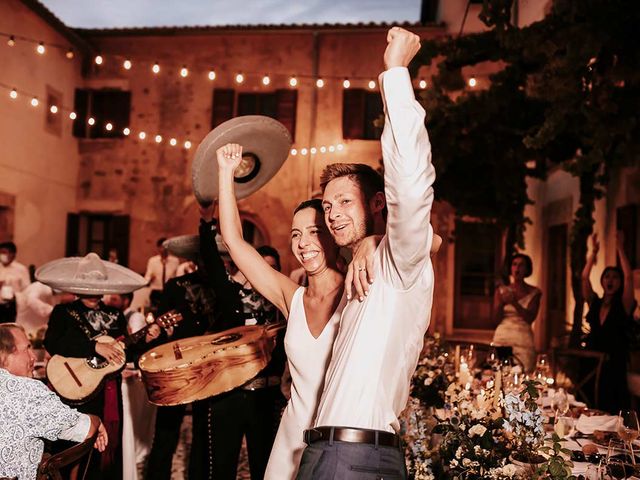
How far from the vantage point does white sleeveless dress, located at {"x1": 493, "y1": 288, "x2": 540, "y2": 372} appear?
686 cm

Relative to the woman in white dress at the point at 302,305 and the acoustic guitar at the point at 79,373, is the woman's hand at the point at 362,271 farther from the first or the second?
the acoustic guitar at the point at 79,373

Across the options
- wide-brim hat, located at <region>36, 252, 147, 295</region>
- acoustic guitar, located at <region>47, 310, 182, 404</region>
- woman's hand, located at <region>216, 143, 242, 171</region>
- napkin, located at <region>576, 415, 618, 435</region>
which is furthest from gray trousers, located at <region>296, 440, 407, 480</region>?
wide-brim hat, located at <region>36, 252, 147, 295</region>

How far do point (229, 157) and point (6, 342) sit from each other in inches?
56.8

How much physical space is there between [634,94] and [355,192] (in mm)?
4846

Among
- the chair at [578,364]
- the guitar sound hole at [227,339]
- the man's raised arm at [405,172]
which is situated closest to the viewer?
the man's raised arm at [405,172]

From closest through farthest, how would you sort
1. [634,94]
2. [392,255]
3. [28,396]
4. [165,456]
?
[392,255] < [28,396] < [165,456] < [634,94]

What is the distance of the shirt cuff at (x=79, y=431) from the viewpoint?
3209mm

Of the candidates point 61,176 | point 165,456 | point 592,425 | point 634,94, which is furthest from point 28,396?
point 61,176

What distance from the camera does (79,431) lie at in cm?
325

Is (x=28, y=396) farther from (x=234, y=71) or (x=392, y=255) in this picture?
(x=234, y=71)

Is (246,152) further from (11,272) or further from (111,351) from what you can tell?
(11,272)

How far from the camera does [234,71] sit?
16.4 metres

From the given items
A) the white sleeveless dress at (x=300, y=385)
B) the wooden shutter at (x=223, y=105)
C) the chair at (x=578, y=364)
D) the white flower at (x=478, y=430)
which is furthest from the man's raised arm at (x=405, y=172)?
the wooden shutter at (x=223, y=105)

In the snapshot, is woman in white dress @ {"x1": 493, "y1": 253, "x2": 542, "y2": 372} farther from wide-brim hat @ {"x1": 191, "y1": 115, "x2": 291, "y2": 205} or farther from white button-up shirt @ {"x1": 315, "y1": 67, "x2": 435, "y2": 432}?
white button-up shirt @ {"x1": 315, "y1": 67, "x2": 435, "y2": 432}
